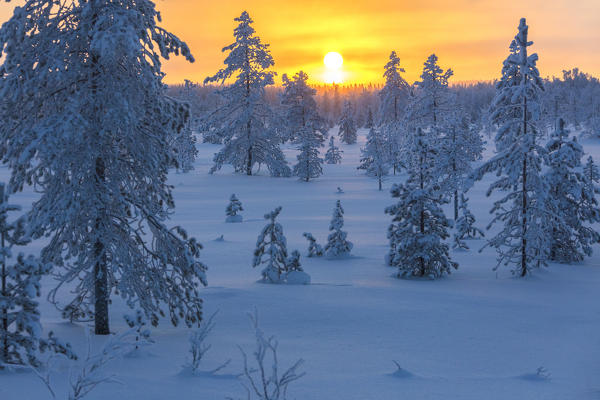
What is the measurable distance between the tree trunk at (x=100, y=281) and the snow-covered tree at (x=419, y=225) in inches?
365

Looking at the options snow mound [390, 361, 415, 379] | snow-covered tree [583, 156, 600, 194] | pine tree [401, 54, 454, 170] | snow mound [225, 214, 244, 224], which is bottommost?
snow mound [390, 361, 415, 379]

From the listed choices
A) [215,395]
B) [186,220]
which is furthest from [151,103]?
[186,220]

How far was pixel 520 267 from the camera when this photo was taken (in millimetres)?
18344

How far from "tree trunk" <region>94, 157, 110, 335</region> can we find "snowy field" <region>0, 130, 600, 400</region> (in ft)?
1.38

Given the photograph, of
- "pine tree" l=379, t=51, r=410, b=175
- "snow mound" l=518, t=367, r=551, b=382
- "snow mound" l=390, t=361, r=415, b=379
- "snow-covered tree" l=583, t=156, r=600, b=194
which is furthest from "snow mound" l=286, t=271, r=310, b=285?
"pine tree" l=379, t=51, r=410, b=175

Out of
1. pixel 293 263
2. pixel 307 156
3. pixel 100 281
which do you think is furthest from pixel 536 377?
pixel 307 156

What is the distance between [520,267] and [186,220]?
1744 cm

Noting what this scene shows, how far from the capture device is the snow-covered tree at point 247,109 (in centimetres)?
4356

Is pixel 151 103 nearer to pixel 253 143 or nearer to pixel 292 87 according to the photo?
pixel 253 143

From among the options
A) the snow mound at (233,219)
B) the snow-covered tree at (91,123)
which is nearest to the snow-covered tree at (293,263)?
the snow-covered tree at (91,123)

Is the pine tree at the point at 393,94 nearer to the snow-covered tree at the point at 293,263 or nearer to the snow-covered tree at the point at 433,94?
the snow-covered tree at the point at 433,94

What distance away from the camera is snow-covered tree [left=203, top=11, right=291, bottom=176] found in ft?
143

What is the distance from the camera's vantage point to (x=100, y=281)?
10.1 m

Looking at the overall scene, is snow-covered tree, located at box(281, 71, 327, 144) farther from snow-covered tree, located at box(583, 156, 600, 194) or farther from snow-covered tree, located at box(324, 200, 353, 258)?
snow-covered tree, located at box(324, 200, 353, 258)
